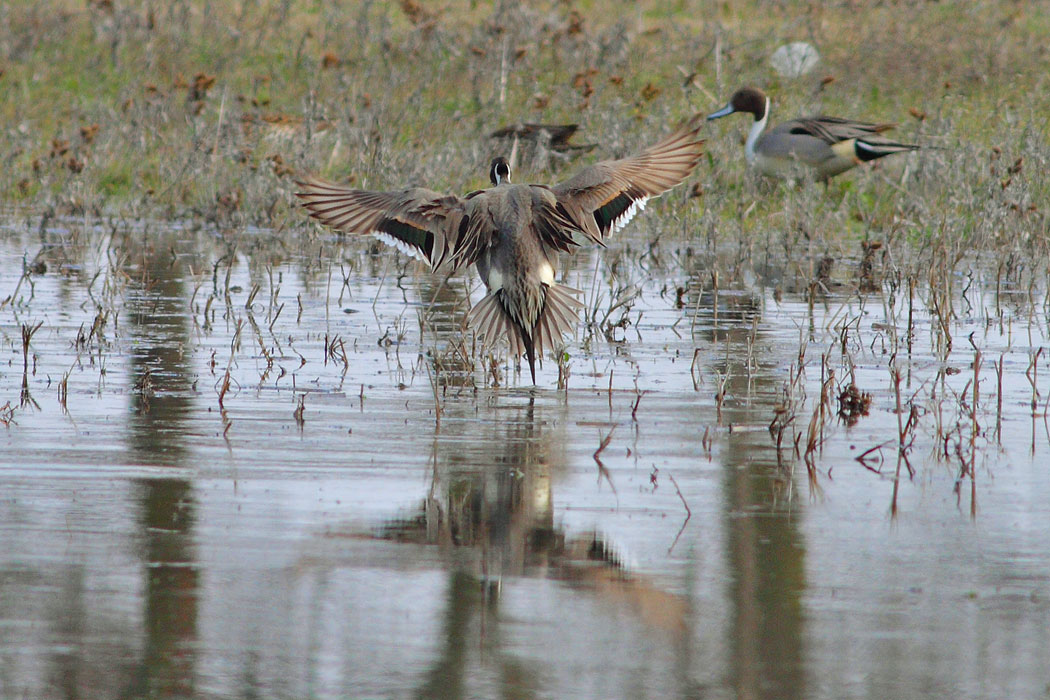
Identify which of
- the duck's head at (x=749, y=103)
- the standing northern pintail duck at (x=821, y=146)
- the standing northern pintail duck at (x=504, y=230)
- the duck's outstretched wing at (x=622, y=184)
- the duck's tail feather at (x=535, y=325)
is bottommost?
the duck's tail feather at (x=535, y=325)

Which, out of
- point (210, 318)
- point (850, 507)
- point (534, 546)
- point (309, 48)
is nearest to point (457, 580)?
point (534, 546)

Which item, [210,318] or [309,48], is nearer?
[210,318]

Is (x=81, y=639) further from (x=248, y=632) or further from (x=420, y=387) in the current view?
(x=420, y=387)

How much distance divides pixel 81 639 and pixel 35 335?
418cm

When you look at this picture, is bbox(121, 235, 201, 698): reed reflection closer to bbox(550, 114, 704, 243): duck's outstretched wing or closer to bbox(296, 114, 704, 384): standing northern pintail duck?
bbox(296, 114, 704, 384): standing northern pintail duck

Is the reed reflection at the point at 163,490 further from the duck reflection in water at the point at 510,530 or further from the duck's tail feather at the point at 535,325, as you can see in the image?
the duck's tail feather at the point at 535,325

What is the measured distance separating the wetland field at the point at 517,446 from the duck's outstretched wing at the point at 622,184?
0.60 meters

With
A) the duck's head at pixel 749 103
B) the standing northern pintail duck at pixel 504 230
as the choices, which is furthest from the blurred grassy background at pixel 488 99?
the standing northern pintail duck at pixel 504 230

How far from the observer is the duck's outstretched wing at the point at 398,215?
21.9ft

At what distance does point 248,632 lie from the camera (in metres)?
3.45

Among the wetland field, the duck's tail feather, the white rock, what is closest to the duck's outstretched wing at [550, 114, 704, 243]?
the duck's tail feather

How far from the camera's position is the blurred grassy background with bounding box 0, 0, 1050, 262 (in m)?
11.7

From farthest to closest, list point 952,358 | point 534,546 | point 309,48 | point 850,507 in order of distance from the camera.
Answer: point 309,48 → point 952,358 → point 850,507 → point 534,546

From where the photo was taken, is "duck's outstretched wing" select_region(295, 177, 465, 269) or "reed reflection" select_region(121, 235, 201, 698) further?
"duck's outstretched wing" select_region(295, 177, 465, 269)
